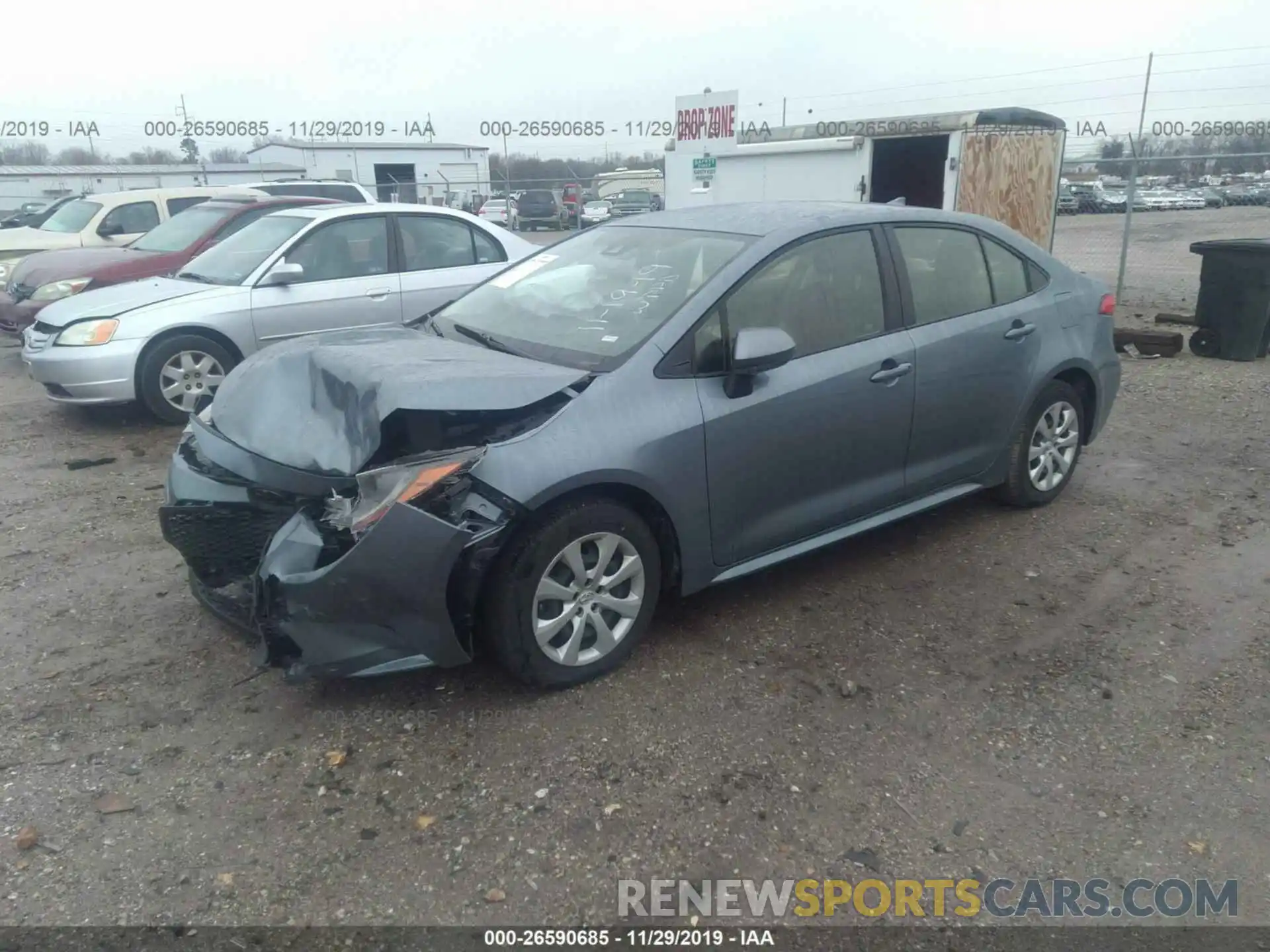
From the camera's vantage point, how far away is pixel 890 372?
4.17 meters

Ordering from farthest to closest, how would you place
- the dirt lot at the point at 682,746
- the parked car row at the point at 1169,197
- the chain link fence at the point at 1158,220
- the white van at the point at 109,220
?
the parked car row at the point at 1169,197 < the chain link fence at the point at 1158,220 < the white van at the point at 109,220 < the dirt lot at the point at 682,746

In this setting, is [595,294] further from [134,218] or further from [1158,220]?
[1158,220]

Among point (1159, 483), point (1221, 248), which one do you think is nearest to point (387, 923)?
point (1159, 483)

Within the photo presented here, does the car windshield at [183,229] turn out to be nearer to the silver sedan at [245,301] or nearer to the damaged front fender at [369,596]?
the silver sedan at [245,301]

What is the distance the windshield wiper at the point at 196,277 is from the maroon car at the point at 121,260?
1.05 m

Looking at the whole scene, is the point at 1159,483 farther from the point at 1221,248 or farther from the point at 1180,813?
the point at 1221,248

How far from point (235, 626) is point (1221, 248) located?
921 centimetres

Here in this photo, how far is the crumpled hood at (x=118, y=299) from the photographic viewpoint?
685cm

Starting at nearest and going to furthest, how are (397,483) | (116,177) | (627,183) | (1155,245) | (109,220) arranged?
(397,483)
(109,220)
(1155,245)
(116,177)
(627,183)

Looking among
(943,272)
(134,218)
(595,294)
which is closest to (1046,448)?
(943,272)

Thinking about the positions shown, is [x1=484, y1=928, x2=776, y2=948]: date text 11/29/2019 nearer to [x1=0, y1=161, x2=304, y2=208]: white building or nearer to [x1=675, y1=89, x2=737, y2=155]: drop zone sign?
[x1=675, y1=89, x2=737, y2=155]: drop zone sign

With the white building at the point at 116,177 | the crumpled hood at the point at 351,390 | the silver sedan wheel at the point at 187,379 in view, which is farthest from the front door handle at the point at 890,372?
the white building at the point at 116,177

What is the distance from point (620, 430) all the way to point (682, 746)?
111 cm

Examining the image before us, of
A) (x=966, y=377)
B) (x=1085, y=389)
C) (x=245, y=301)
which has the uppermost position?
(x=245, y=301)
